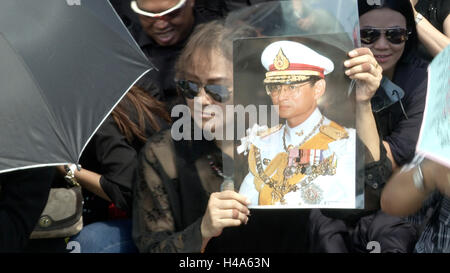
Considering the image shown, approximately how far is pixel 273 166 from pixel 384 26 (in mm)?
708

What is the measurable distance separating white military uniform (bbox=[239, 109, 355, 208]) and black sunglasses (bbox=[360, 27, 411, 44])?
0.43 m

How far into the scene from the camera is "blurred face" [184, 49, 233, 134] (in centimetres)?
264

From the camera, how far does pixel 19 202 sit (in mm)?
2656

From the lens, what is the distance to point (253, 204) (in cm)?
252

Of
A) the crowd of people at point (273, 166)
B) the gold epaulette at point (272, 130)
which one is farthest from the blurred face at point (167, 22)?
the gold epaulette at point (272, 130)

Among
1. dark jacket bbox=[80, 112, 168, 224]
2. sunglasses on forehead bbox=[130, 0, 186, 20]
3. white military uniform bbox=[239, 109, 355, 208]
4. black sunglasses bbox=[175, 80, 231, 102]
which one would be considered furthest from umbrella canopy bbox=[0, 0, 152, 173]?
white military uniform bbox=[239, 109, 355, 208]

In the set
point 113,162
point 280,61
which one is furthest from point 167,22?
point 280,61

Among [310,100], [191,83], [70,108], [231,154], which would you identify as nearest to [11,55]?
[70,108]

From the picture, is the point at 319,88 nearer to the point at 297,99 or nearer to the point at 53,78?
the point at 297,99

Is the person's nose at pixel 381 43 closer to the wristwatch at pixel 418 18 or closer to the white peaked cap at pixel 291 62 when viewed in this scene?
the wristwatch at pixel 418 18

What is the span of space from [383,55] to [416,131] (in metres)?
0.31

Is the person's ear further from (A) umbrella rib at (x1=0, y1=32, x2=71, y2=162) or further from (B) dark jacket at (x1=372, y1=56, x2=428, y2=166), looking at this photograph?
(A) umbrella rib at (x1=0, y1=32, x2=71, y2=162)

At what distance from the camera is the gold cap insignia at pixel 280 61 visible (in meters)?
2.52

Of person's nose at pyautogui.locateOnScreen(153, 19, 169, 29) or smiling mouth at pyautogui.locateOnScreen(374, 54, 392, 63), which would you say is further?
person's nose at pyautogui.locateOnScreen(153, 19, 169, 29)
